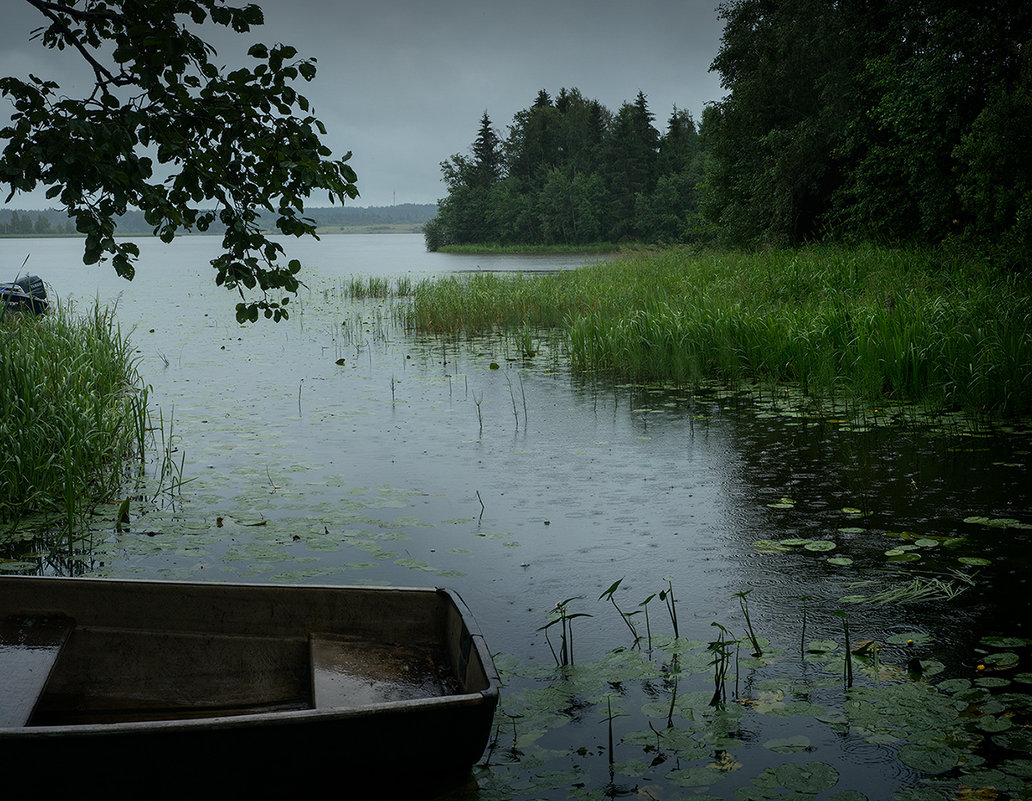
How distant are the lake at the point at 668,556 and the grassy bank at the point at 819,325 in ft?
1.82

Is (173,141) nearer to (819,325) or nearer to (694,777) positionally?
(694,777)

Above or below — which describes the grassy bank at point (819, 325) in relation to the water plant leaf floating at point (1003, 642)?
above

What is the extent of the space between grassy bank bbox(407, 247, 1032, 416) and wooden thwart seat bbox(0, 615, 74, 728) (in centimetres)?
790

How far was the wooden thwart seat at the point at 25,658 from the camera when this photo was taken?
10.3ft

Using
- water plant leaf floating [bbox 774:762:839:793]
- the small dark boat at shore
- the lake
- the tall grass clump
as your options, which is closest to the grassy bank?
the lake

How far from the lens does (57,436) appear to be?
20.9ft

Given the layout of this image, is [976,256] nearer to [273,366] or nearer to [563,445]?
[563,445]

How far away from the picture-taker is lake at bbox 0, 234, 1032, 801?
10.5 ft

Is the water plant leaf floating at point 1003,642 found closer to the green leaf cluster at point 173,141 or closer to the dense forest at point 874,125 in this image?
the green leaf cluster at point 173,141

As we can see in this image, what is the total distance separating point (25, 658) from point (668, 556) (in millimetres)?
3441

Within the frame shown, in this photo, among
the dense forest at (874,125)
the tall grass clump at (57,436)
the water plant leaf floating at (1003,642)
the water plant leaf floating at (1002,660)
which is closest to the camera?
the water plant leaf floating at (1002,660)

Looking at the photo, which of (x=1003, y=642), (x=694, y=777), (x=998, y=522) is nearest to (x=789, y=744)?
(x=694, y=777)

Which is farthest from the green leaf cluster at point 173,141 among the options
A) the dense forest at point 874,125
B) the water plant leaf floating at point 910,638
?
the dense forest at point 874,125

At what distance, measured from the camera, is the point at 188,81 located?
4070 millimetres
